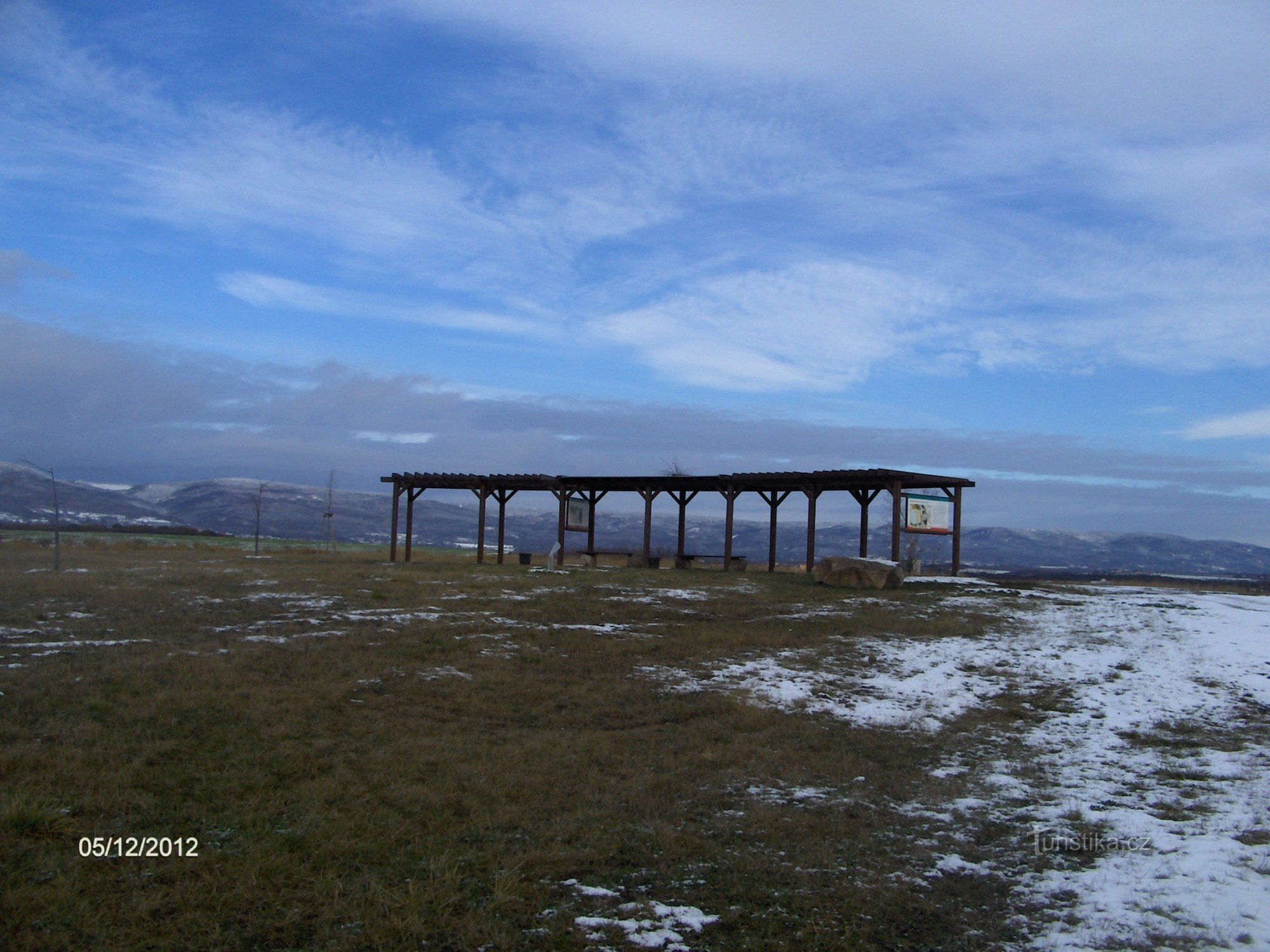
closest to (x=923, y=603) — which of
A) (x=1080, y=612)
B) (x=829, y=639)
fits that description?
(x=1080, y=612)

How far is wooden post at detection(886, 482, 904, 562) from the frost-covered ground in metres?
5.72

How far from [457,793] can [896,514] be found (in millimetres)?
21993

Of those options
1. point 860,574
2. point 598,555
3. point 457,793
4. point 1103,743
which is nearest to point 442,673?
point 457,793

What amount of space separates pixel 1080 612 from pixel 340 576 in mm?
20934

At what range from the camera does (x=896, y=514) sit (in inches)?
1073

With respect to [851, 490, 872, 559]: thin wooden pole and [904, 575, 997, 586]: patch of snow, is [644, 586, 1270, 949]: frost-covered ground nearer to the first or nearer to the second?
[904, 575, 997, 586]: patch of snow

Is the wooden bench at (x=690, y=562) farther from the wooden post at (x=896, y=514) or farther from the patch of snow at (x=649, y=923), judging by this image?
the patch of snow at (x=649, y=923)

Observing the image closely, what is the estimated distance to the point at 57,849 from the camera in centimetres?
621

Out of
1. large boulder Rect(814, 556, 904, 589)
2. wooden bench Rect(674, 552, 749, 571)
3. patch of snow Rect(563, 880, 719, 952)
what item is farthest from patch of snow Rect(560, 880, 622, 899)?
wooden bench Rect(674, 552, 749, 571)

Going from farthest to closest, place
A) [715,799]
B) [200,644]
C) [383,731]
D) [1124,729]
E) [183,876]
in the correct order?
[200,644], [1124,729], [383,731], [715,799], [183,876]

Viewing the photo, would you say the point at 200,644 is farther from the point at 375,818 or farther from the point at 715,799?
the point at 715,799

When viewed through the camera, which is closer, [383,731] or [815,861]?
[815,861]
